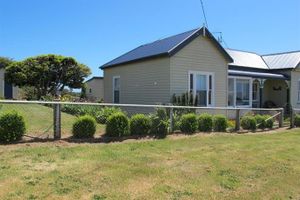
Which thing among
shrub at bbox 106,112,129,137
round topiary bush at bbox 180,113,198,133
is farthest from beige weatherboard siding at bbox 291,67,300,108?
shrub at bbox 106,112,129,137

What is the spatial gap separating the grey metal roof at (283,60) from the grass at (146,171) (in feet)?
58.5

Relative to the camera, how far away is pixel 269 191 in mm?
6191

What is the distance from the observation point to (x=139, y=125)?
35.6 ft

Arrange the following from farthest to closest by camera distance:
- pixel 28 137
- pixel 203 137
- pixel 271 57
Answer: pixel 271 57 < pixel 203 137 < pixel 28 137

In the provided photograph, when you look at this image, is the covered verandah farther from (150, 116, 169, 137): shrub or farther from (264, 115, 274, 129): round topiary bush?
(150, 116, 169, 137): shrub

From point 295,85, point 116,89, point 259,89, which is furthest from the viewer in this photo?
point 295,85

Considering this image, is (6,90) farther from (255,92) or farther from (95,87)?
(255,92)

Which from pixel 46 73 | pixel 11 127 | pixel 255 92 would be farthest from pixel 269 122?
pixel 46 73

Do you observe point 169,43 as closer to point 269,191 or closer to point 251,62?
point 251,62

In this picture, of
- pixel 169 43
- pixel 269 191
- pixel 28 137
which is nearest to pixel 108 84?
pixel 169 43

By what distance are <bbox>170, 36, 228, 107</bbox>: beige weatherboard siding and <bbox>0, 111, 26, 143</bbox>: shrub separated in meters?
9.12

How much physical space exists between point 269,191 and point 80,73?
2460cm

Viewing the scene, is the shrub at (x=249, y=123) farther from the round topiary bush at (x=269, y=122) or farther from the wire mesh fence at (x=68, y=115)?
the round topiary bush at (x=269, y=122)

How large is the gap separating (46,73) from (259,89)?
50.9ft
